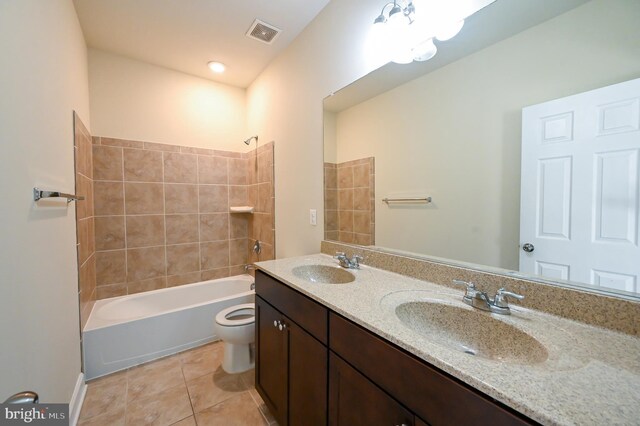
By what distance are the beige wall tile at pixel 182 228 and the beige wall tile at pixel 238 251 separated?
1.32ft

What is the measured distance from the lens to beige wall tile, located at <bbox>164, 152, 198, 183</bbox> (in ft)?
8.35

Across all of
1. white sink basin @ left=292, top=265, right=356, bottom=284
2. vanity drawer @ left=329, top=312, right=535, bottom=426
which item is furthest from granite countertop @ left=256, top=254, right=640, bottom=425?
white sink basin @ left=292, top=265, right=356, bottom=284

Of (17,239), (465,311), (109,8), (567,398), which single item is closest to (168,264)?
(17,239)

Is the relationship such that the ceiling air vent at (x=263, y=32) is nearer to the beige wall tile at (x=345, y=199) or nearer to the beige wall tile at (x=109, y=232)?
the beige wall tile at (x=345, y=199)

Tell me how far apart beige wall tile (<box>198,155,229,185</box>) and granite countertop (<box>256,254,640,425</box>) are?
7.57 ft

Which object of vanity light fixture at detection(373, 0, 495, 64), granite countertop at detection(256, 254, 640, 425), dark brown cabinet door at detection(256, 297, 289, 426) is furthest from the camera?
dark brown cabinet door at detection(256, 297, 289, 426)

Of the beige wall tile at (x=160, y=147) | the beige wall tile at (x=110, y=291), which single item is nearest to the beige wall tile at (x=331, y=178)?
the beige wall tile at (x=160, y=147)

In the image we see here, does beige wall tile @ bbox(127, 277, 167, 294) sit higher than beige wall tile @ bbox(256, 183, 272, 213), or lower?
lower

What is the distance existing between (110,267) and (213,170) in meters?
1.34

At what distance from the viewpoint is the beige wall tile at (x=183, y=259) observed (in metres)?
2.59

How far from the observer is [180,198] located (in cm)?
262

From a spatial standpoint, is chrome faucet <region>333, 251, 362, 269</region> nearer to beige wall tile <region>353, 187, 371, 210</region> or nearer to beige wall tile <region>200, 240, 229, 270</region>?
beige wall tile <region>353, 187, 371, 210</region>

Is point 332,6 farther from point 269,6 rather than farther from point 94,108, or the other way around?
point 94,108

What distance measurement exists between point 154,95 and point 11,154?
1952mm
